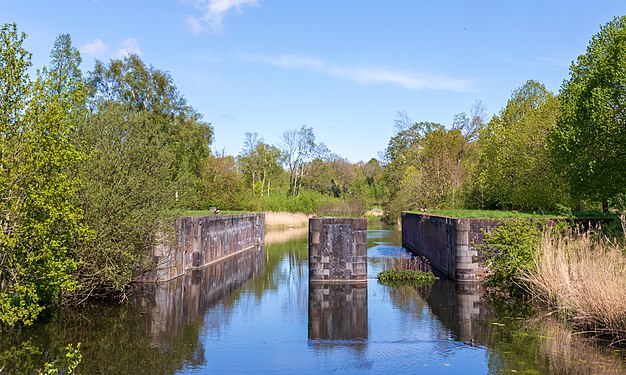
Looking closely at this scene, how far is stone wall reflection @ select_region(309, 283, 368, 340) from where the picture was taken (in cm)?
1339

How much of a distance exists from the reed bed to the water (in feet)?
109

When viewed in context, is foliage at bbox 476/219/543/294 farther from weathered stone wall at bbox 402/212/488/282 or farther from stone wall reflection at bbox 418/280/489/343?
stone wall reflection at bbox 418/280/489/343

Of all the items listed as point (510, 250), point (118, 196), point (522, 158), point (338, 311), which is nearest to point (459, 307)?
point (510, 250)

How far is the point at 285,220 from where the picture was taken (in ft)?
183

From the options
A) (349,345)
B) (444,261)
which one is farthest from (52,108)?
(444,261)

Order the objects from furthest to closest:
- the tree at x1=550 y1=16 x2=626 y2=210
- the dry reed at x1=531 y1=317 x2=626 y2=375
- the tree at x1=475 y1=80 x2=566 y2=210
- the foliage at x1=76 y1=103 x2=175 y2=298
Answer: the tree at x1=475 y1=80 x2=566 y2=210
the tree at x1=550 y1=16 x2=626 y2=210
the foliage at x1=76 y1=103 x2=175 y2=298
the dry reed at x1=531 y1=317 x2=626 y2=375

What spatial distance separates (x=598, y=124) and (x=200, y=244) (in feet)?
57.1

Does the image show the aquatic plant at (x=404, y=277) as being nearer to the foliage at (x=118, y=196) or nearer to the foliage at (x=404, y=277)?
the foliage at (x=404, y=277)

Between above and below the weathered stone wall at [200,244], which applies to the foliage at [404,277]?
below

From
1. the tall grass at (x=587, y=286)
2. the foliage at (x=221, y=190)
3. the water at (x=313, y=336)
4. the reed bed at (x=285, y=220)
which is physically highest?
the foliage at (x=221, y=190)

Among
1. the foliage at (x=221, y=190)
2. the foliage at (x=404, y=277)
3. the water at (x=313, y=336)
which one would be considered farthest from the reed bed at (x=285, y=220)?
the water at (x=313, y=336)

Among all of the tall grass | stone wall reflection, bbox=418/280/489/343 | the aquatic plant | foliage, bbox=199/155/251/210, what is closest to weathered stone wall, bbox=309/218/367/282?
the aquatic plant

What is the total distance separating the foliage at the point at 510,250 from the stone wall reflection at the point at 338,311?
431 cm

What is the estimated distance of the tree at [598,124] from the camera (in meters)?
23.5
